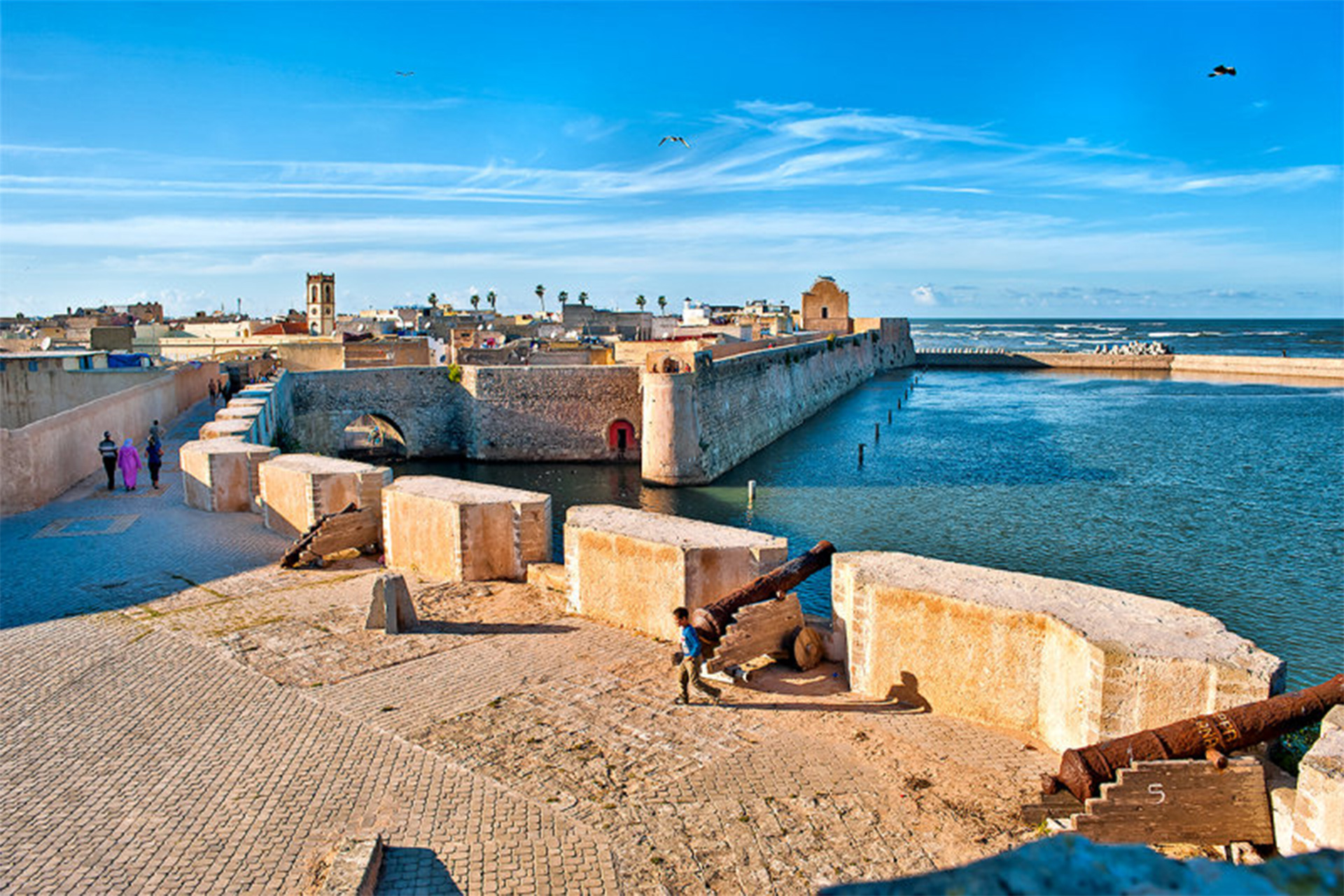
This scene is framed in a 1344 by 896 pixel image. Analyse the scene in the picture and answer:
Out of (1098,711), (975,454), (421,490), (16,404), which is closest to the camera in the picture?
(1098,711)

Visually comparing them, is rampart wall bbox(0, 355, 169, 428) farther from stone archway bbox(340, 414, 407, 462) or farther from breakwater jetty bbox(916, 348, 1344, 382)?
breakwater jetty bbox(916, 348, 1344, 382)

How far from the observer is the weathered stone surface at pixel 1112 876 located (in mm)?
1496

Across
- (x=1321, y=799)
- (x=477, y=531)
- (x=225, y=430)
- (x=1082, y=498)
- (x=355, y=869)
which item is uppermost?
(x=225, y=430)

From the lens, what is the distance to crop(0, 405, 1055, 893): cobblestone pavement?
5.14 m

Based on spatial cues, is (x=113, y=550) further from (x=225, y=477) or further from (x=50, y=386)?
(x=50, y=386)

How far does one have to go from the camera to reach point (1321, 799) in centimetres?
477

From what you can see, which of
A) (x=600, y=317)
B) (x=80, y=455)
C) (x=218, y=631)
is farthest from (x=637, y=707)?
(x=600, y=317)

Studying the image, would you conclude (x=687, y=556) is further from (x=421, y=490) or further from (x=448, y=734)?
(x=421, y=490)

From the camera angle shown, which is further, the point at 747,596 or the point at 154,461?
the point at 154,461

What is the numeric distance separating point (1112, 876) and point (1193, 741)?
461cm

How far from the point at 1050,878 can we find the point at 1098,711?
203 inches

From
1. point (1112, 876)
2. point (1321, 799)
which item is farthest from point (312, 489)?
point (1112, 876)

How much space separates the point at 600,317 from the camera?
61406 mm

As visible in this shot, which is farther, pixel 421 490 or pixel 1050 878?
pixel 421 490
